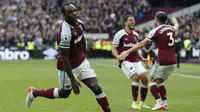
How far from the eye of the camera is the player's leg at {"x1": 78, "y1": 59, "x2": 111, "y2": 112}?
1120 cm

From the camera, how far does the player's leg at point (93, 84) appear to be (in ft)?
36.7

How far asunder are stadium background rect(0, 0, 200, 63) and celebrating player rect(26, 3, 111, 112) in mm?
28890

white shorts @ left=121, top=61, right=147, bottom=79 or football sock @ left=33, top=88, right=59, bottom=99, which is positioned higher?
football sock @ left=33, top=88, right=59, bottom=99

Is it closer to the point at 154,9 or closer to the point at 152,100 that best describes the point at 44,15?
the point at 154,9

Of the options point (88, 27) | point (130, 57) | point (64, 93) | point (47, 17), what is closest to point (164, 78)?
point (130, 57)

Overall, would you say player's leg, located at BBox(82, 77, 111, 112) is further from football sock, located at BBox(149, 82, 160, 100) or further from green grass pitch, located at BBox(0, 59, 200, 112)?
football sock, located at BBox(149, 82, 160, 100)

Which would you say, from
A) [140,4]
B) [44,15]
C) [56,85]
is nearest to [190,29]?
[140,4]

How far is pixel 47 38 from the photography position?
4491cm

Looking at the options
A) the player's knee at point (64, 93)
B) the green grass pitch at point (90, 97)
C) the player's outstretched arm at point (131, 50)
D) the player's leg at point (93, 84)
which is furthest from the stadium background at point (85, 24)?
the player's leg at point (93, 84)

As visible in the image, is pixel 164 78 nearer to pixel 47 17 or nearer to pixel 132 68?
pixel 132 68

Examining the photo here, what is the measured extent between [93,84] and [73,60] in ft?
2.02

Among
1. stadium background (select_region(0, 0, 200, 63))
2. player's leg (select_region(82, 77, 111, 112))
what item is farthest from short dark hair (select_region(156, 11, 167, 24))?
stadium background (select_region(0, 0, 200, 63))

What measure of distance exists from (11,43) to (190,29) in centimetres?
1370

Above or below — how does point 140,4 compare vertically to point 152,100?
below
